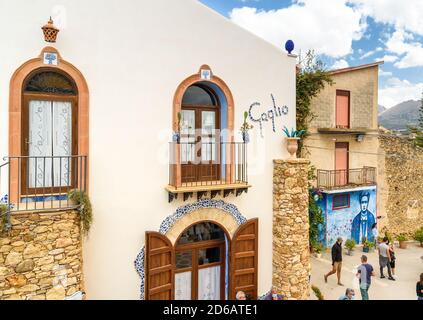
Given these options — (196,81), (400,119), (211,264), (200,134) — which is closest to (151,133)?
(200,134)

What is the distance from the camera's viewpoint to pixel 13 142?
5812 millimetres

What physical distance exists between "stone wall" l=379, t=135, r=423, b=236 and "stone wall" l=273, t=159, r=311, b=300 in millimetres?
9973

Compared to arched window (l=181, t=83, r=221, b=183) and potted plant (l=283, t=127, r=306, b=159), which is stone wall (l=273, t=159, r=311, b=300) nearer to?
potted plant (l=283, t=127, r=306, b=159)

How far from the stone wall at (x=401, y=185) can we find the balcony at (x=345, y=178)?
41.8 inches

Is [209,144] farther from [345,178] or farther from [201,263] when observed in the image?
[345,178]

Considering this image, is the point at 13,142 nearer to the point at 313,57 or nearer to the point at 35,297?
the point at 35,297

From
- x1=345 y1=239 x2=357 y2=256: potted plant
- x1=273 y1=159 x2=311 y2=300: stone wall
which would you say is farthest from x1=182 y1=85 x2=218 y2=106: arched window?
x1=345 y1=239 x2=357 y2=256: potted plant

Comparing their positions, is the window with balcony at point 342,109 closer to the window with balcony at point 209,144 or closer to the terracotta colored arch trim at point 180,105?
the window with balcony at point 209,144

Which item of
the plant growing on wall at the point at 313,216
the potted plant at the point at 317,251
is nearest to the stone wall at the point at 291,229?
the potted plant at the point at 317,251

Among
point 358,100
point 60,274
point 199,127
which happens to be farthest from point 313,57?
point 60,274

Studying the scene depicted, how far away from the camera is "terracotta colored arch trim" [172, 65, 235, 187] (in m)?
7.21

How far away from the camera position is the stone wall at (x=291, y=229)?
8.41 m
